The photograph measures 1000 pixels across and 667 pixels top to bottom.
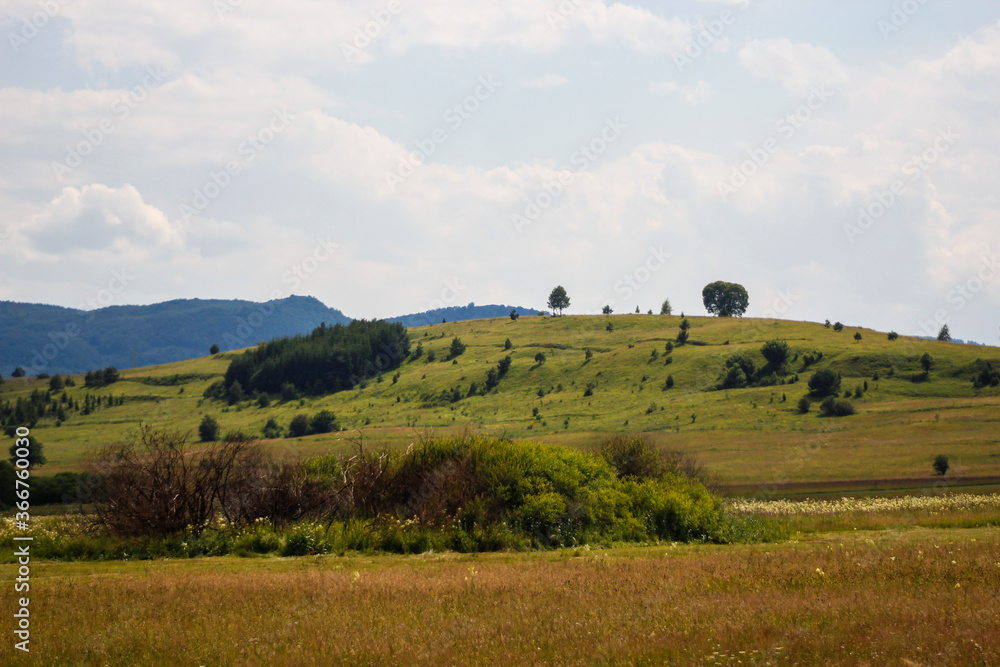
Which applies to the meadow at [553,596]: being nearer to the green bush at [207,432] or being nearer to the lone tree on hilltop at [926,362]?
the lone tree on hilltop at [926,362]

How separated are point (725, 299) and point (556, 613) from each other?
17097cm

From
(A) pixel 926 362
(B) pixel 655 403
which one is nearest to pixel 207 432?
(B) pixel 655 403

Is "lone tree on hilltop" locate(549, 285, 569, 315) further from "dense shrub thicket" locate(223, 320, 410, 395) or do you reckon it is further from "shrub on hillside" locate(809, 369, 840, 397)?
"shrub on hillside" locate(809, 369, 840, 397)

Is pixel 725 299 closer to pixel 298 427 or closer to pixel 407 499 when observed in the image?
pixel 298 427

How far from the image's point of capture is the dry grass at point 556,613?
8.80 meters

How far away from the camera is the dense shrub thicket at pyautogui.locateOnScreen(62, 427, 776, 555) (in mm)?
21469

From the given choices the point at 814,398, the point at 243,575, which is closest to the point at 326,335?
the point at 814,398

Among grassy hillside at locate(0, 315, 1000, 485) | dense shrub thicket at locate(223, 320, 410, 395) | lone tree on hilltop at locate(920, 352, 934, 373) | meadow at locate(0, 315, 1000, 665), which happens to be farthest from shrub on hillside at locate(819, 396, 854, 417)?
dense shrub thicket at locate(223, 320, 410, 395)

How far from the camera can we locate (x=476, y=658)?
8984 mm

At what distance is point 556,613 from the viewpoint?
10.8 metres

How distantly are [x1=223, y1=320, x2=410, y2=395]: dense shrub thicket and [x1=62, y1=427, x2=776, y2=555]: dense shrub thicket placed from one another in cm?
11767

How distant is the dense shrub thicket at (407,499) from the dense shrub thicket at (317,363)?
386 feet

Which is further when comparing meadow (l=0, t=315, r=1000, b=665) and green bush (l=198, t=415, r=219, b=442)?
green bush (l=198, t=415, r=219, b=442)

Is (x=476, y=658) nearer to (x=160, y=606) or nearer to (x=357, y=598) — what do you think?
(x=357, y=598)
